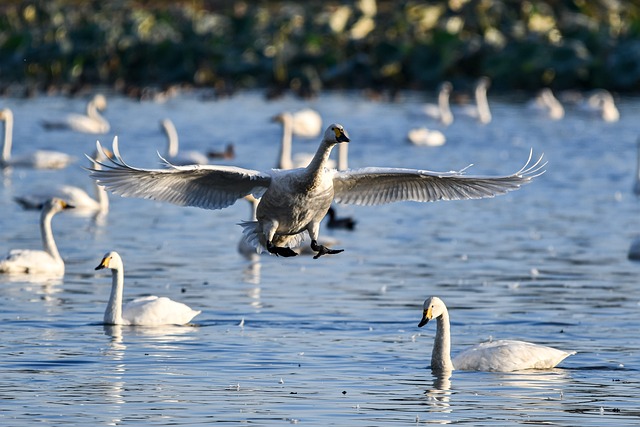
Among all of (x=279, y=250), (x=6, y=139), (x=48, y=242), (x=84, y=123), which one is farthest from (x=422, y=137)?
(x=279, y=250)

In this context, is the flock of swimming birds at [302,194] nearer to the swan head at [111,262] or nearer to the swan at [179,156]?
the swan head at [111,262]

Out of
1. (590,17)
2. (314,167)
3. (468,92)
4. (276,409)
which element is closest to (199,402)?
(276,409)

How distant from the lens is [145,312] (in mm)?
15109

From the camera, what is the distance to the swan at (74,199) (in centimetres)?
2400

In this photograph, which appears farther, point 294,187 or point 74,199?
point 74,199

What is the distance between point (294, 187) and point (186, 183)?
107 cm

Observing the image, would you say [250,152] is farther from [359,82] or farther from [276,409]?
[276,409]

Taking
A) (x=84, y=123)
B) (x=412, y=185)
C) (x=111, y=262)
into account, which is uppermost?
(x=84, y=123)

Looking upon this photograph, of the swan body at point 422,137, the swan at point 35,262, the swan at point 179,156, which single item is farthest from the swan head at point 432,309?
the swan body at point 422,137

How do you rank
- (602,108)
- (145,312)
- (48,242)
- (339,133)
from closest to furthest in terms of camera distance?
(339,133) → (145,312) → (48,242) → (602,108)

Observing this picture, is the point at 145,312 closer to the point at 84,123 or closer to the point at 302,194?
the point at 302,194

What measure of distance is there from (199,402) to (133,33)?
41.7 m

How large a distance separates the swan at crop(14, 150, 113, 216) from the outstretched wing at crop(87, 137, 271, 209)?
1134 cm

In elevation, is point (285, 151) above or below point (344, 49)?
below
